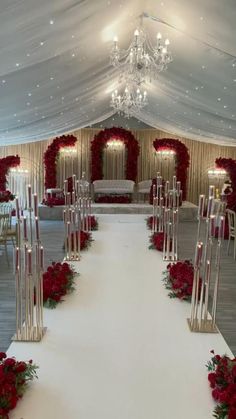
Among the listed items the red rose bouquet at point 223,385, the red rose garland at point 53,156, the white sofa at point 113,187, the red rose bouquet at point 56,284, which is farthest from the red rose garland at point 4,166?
the red rose bouquet at point 223,385

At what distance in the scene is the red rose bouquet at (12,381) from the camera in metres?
2.47

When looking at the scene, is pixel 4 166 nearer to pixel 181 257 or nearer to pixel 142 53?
pixel 181 257

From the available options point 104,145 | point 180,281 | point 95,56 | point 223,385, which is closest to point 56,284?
point 180,281

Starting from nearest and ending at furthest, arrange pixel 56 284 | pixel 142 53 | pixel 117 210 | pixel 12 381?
pixel 12 381, pixel 56 284, pixel 142 53, pixel 117 210

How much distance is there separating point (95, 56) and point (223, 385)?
5.25m

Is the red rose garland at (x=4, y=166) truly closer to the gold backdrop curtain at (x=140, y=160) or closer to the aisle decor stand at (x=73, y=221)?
the gold backdrop curtain at (x=140, y=160)

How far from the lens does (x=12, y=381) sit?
267 centimetres

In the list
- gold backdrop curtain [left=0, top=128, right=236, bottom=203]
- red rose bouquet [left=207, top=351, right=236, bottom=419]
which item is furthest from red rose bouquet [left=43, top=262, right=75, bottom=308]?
gold backdrop curtain [left=0, top=128, right=236, bottom=203]

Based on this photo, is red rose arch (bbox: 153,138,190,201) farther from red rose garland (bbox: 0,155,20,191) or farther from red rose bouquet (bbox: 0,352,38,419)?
red rose bouquet (bbox: 0,352,38,419)

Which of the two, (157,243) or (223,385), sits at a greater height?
(157,243)

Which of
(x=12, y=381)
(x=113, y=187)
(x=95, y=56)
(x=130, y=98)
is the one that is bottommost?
(x=12, y=381)

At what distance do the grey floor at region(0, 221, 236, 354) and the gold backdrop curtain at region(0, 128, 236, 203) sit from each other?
5521 millimetres

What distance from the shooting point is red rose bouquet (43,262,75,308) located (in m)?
4.57

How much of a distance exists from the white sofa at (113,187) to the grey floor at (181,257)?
4336mm
